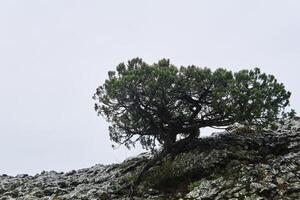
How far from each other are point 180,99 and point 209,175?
7.43 m

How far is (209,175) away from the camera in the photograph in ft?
111

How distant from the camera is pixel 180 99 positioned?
38.1 meters

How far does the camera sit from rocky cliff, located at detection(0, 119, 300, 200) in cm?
2964

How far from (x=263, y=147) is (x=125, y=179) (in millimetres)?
12049

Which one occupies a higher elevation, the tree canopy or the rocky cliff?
the tree canopy

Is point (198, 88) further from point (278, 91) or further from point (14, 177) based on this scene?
point (14, 177)

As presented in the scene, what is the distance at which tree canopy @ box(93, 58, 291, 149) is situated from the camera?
116 ft

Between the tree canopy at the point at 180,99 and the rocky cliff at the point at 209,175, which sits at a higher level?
the tree canopy at the point at 180,99

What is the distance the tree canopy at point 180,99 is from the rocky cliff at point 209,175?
A: 233 centimetres

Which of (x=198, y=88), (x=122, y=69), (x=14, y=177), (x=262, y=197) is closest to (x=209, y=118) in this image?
(x=198, y=88)

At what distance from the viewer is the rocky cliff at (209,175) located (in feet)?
97.2

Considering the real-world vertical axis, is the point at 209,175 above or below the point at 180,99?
below

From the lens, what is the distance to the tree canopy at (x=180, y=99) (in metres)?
35.3

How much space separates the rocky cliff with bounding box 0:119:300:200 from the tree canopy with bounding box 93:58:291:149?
2.33 m
